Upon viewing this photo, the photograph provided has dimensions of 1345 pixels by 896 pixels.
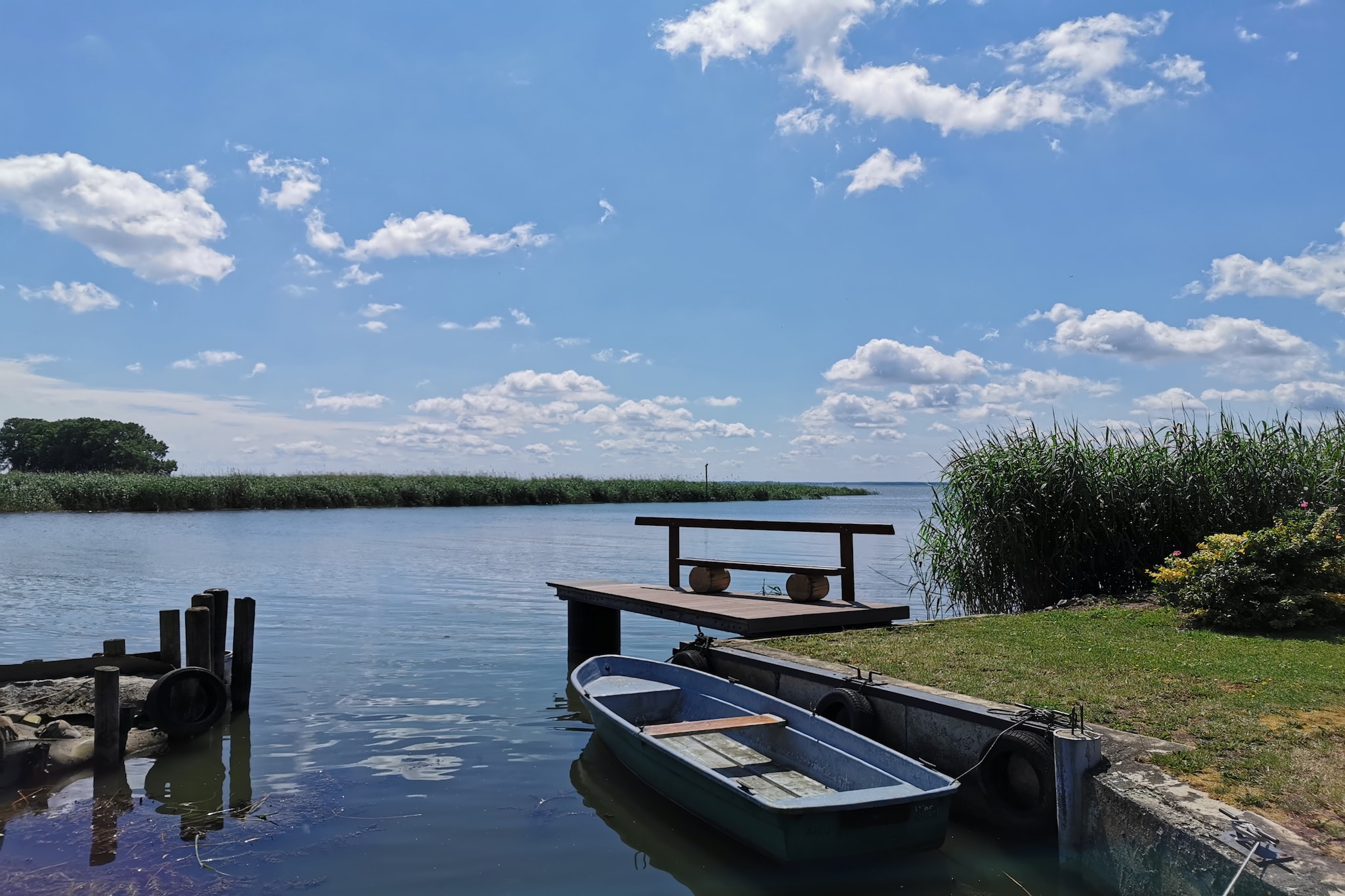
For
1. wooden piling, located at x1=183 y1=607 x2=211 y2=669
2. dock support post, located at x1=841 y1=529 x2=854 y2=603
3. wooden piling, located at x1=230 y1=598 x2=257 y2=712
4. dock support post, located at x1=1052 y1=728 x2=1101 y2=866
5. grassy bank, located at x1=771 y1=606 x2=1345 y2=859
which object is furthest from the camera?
dock support post, located at x1=841 y1=529 x2=854 y2=603

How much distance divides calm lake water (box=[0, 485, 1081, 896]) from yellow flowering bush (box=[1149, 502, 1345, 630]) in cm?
571

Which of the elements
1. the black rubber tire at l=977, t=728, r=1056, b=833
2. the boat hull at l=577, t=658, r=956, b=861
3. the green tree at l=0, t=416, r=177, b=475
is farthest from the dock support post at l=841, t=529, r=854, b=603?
the green tree at l=0, t=416, r=177, b=475

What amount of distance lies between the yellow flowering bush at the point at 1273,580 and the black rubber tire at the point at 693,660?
5911 mm

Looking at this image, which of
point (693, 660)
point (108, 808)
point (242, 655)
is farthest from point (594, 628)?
point (108, 808)

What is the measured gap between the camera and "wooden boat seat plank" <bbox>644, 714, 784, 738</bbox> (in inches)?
296

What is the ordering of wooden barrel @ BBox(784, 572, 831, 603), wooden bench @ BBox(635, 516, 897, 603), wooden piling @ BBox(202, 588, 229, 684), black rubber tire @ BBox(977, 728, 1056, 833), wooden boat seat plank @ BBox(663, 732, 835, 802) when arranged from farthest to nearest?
wooden barrel @ BBox(784, 572, 831, 603) < wooden bench @ BBox(635, 516, 897, 603) < wooden piling @ BBox(202, 588, 229, 684) < wooden boat seat plank @ BBox(663, 732, 835, 802) < black rubber tire @ BBox(977, 728, 1056, 833)

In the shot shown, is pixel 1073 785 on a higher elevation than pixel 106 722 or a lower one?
higher

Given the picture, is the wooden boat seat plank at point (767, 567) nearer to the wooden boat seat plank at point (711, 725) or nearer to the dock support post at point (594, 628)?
the dock support post at point (594, 628)

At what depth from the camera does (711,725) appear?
24.8 feet

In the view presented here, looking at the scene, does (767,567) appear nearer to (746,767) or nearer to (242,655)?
(746,767)

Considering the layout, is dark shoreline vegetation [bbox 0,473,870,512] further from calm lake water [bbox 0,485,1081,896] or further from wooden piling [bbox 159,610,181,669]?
wooden piling [bbox 159,610,181,669]

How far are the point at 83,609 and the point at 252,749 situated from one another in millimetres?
10850

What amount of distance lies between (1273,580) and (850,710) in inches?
237

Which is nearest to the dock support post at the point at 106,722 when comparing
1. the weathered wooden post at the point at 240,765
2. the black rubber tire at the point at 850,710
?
the weathered wooden post at the point at 240,765
